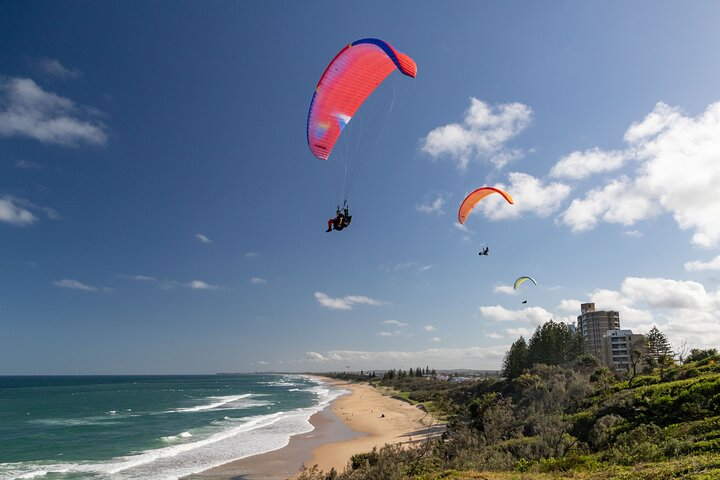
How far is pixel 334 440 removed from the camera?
32344mm

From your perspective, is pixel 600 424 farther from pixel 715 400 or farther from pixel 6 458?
pixel 6 458

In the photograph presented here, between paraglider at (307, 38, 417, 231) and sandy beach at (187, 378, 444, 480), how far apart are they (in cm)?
1502

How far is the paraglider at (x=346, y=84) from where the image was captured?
39.9ft

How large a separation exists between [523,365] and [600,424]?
156 feet

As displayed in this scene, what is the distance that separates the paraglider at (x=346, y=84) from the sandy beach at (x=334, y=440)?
15020 mm

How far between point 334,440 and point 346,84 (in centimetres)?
2695

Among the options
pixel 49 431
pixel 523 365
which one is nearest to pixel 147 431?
pixel 49 431

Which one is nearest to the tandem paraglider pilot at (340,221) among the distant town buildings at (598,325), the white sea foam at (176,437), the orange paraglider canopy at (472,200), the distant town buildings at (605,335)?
the orange paraglider canopy at (472,200)

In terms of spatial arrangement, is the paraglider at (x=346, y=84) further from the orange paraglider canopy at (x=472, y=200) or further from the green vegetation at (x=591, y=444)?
the orange paraglider canopy at (x=472, y=200)

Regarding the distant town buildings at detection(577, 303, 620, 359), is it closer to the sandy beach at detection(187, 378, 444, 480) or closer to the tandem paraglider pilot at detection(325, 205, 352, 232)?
the sandy beach at detection(187, 378, 444, 480)

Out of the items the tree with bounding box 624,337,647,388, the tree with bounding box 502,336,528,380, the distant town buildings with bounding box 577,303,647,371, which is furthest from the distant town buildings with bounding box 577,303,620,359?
the tree with bounding box 502,336,528,380

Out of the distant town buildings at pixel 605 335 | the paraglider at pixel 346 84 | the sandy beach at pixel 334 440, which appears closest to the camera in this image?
the paraglider at pixel 346 84

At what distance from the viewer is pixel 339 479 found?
12.5m

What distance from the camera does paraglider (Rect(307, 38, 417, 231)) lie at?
12148mm
